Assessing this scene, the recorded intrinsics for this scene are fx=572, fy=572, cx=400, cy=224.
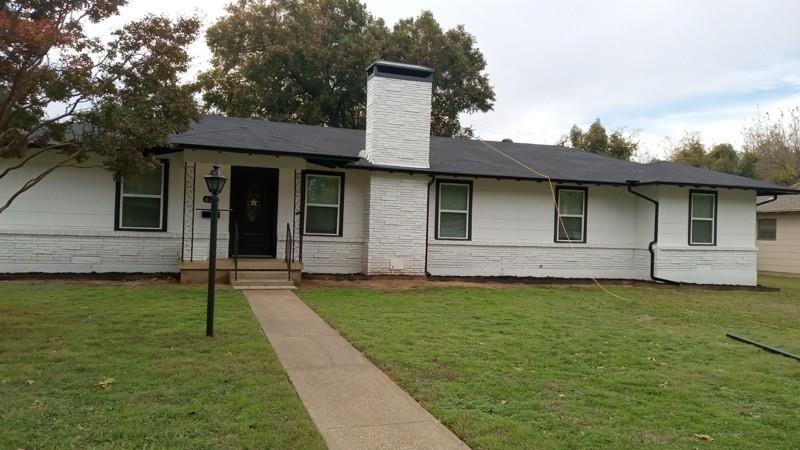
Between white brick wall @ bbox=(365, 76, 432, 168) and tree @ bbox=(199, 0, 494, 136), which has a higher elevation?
tree @ bbox=(199, 0, 494, 136)

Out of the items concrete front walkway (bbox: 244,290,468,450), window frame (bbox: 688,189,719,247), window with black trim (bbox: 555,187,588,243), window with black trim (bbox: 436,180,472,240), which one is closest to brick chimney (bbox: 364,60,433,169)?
window with black trim (bbox: 436,180,472,240)

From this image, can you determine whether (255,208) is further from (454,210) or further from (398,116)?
(454,210)

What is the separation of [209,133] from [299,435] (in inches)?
388

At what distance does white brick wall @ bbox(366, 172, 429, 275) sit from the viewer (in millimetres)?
13602

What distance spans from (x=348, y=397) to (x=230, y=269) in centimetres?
747

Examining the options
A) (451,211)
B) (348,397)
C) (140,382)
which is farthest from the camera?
(451,211)

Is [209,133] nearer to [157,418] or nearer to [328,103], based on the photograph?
[157,418]

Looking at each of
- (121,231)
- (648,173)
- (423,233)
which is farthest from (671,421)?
(648,173)

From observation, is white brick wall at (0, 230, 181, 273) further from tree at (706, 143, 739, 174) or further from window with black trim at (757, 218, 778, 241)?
tree at (706, 143, 739, 174)

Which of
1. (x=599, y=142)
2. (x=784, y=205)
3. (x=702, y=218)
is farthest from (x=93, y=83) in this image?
(x=599, y=142)

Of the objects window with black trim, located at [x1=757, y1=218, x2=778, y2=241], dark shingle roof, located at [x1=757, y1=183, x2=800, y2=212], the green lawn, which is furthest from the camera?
window with black trim, located at [x1=757, y1=218, x2=778, y2=241]

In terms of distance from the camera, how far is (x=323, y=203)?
45.6 ft

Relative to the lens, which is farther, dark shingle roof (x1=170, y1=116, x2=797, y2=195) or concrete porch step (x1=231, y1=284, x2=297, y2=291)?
dark shingle roof (x1=170, y1=116, x2=797, y2=195)

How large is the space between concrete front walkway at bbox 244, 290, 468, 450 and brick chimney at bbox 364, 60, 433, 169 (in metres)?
6.79
